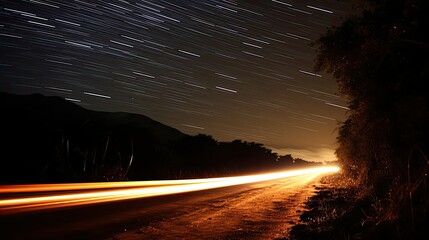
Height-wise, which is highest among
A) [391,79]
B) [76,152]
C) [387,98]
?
[391,79]

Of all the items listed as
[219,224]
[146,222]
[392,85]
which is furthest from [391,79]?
[146,222]

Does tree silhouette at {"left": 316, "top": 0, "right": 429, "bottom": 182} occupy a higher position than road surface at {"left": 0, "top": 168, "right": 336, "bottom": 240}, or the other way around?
tree silhouette at {"left": 316, "top": 0, "right": 429, "bottom": 182}

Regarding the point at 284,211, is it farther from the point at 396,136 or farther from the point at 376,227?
the point at 376,227

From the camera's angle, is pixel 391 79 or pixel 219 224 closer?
pixel 219 224

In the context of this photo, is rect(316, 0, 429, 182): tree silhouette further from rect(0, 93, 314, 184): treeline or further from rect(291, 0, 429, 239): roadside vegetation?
rect(0, 93, 314, 184): treeline

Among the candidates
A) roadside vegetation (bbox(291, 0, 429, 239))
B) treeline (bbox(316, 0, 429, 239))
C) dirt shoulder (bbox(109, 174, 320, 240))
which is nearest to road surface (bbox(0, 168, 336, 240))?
dirt shoulder (bbox(109, 174, 320, 240))

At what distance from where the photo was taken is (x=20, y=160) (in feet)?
94.3

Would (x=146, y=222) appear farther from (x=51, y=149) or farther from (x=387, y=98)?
(x=51, y=149)

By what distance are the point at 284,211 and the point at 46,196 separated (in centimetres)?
840

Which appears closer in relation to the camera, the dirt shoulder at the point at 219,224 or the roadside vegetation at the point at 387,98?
the dirt shoulder at the point at 219,224

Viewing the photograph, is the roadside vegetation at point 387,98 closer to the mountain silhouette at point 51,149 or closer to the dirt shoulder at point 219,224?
the dirt shoulder at point 219,224

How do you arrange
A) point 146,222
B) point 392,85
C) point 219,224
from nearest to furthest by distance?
point 146,222 → point 219,224 → point 392,85

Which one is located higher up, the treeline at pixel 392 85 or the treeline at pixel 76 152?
the treeline at pixel 392 85

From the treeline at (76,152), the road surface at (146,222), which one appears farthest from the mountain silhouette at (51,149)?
the road surface at (146,222)
